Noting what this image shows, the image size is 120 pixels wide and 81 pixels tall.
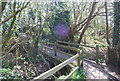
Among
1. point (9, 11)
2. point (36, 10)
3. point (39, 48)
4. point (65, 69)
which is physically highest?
point (36, 10)

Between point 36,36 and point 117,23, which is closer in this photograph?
point 36,36

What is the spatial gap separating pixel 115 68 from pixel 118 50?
744 mm

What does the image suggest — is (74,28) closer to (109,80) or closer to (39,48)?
(39,48)

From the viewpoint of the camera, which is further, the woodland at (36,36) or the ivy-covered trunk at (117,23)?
the ivy-covered trunk at (117,23)

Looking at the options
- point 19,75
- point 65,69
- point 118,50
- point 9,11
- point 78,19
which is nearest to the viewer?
point 9,11

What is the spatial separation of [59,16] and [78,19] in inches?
105

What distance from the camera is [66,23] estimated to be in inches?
349

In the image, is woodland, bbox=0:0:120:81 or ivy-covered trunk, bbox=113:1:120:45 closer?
woodland, bbox=0:0:120:81

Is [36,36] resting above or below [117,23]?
below

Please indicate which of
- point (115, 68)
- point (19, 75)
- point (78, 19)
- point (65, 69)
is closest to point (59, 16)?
point (78, 19)

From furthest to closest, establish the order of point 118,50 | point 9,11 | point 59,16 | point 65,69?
point 59,16 → point 65,69 → point 118,50 → point 9,11

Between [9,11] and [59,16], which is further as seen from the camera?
[59,16]

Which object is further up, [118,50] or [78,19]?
[78,19]

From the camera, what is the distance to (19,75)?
2920 millimetres
